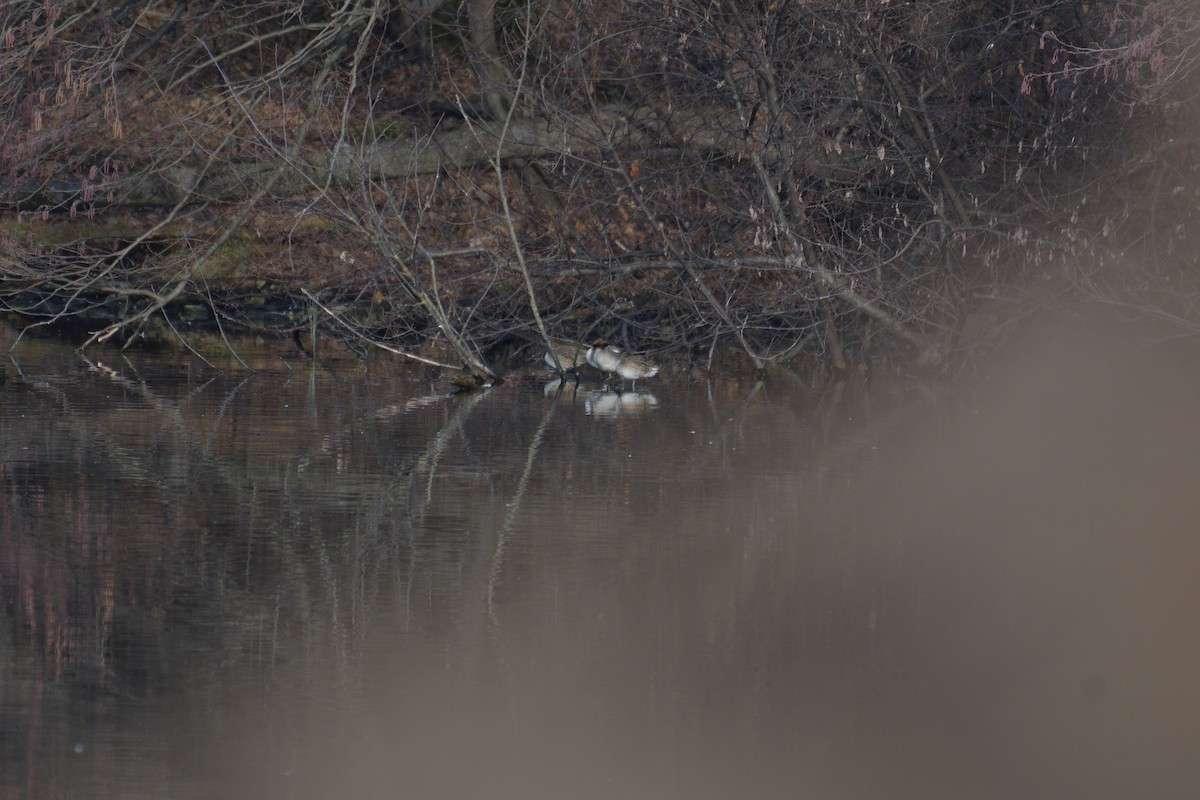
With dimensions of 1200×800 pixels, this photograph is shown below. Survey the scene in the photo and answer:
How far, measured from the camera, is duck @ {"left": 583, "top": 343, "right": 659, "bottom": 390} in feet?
43.7

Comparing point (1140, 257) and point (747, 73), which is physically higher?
point (747, 73)

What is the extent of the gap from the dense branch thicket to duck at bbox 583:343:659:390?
44 cm

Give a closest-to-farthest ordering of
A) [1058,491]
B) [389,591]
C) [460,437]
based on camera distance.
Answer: [389,591], [1058,491], [460,437]

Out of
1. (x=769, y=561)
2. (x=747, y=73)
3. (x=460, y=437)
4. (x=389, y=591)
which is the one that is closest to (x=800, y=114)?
(x=747, y=73)

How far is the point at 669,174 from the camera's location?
46.5ft

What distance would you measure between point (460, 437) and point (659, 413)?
188 centimetres

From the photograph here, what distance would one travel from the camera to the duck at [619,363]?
43.7 ft

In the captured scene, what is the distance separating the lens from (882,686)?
5324 mm

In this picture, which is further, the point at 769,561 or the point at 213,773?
the point at 769,561

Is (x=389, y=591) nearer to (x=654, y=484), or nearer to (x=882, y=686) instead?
(x=882, y=686)

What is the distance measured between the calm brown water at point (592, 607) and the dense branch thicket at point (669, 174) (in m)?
2.46

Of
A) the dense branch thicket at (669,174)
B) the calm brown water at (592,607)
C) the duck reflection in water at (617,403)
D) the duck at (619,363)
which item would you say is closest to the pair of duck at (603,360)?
the duck at (619,363)

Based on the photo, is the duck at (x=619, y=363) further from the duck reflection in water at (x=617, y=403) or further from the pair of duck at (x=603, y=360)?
the duck reflection in water at (x=617, y=403)

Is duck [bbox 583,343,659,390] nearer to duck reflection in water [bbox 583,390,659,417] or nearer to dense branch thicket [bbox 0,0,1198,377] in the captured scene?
dense branch thicket [bbox 0,0,1198,377]
